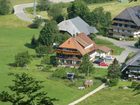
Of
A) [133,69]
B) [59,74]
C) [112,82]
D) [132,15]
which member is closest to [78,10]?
[132,15]

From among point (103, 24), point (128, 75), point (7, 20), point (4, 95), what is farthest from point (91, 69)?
point (4, 95)

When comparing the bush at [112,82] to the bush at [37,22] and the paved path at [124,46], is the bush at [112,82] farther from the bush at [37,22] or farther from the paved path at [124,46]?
the bush at [37,22]

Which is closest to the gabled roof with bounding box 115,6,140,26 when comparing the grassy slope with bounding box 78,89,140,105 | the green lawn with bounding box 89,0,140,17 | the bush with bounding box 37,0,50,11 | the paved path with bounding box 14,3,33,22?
the green lawn with bounding box 89,0,140,17

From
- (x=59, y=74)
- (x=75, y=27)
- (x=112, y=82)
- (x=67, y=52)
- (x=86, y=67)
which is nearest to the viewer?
(x=112, y=82)

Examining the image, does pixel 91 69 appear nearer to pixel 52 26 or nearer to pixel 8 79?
pixel 8 79

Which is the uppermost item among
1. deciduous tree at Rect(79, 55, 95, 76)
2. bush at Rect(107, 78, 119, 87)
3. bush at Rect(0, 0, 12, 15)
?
bush at Rect(0, 0, 12, 15)

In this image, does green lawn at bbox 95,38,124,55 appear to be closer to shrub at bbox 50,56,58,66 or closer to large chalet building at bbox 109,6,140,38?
large chalet building at bbox 109,6,140,38

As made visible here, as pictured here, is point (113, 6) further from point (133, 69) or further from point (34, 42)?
point (133, 69)
